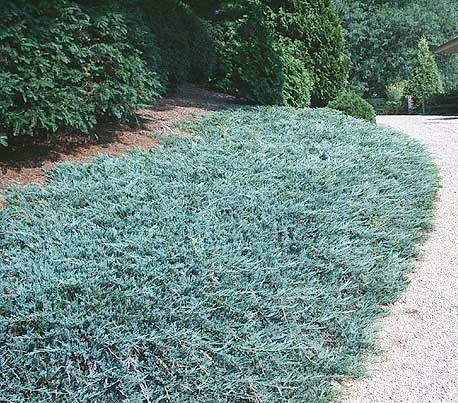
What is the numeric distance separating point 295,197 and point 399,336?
1.23m

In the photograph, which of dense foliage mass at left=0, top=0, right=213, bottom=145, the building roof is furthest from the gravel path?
the building roof

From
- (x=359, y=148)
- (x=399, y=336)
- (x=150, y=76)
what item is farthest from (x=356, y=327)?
(x=150, y=76)

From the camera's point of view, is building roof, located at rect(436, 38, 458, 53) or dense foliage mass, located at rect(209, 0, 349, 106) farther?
building roof, located at rect(436, 38, 458, 53)

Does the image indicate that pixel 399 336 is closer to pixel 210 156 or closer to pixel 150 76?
pixel 210 156

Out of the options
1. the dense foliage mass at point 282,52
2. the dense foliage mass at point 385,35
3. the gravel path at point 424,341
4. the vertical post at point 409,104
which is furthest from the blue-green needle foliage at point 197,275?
the dense foliage mass at point 385,35

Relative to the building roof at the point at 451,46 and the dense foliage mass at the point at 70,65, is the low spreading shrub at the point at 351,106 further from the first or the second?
the building roof at the point at 451,46

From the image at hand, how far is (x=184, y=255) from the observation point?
298 cm

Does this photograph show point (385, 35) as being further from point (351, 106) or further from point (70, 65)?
point (70, 65)

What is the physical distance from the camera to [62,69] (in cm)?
434

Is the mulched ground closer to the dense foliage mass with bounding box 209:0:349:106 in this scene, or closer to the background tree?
the dense foliage mass with bounding box 209:0:349:106

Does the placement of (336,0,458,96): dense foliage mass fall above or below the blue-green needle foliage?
above

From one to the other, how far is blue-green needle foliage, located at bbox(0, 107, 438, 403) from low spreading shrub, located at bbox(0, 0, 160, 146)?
48 centimetres

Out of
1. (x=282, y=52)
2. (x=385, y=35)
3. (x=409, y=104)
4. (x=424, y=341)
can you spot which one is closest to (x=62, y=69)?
(x=424, y=341)

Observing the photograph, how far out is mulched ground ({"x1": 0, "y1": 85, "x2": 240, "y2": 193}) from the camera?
A: 4.25 m
